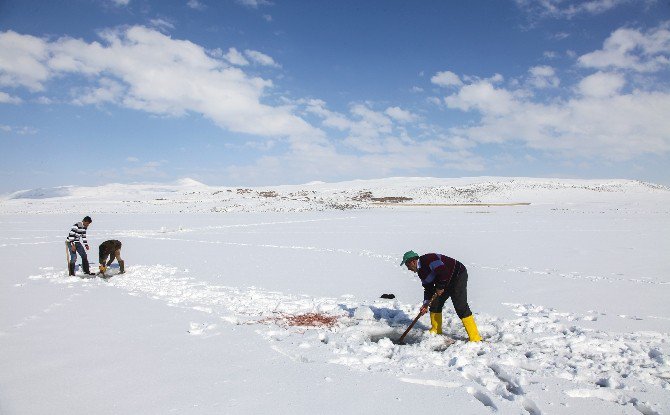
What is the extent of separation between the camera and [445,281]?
575cm

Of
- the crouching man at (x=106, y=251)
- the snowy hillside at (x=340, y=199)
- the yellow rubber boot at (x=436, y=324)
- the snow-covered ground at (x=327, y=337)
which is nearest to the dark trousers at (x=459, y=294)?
the yellow rubber boot at (x=436, y=324)

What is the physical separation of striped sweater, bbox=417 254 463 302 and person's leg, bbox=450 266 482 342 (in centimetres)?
11

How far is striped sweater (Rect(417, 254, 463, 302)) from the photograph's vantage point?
5719 mm

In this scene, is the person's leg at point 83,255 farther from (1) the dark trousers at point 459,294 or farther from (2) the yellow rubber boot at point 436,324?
(1) the dark trousers at point 459,294

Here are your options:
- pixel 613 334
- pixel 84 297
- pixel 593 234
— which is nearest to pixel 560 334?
pixel 613 334

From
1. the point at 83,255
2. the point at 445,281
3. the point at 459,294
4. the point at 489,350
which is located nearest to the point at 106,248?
the point at 83,255

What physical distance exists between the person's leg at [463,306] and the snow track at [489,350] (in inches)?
10.2

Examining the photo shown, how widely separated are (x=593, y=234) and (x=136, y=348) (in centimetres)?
1831

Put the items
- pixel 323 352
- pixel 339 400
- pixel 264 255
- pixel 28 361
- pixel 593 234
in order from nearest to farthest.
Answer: pixel 339 400
pixel 28 361
pixel 323 352
pixel 264 255
pixel 593 234

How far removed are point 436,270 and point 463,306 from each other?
62 centimetres

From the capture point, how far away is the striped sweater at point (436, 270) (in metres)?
5.72

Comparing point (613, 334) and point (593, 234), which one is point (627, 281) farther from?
point (593, 234)

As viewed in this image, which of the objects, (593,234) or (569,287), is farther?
(593,234)

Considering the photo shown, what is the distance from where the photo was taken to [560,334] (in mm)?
5750
